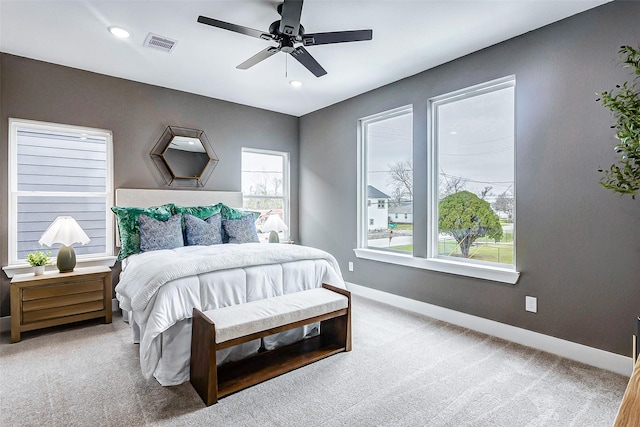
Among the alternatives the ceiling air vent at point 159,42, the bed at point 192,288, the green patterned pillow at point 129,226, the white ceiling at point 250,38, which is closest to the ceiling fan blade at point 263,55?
the white ceiling at point 250,38

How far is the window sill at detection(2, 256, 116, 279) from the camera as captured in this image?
10.8 feet

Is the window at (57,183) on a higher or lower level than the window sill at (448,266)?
higher

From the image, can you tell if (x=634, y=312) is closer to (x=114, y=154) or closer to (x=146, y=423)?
(x=146, y=423)

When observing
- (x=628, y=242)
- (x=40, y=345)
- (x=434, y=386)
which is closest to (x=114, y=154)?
(x=40, y=345)

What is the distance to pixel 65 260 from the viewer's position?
3.29 meters

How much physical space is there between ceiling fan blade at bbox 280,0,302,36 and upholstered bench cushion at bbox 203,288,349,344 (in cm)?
198

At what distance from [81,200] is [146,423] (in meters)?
2.89

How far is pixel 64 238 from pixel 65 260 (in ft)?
0.79

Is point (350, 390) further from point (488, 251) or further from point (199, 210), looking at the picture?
point (199, 210)

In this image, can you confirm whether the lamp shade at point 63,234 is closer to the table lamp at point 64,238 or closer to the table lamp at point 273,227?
the table lamp at point 64,238

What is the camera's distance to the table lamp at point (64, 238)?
10.4ft

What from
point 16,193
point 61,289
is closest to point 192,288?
point 61,289

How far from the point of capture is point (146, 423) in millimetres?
1846

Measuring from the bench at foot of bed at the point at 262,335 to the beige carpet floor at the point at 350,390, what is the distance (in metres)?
0.08
